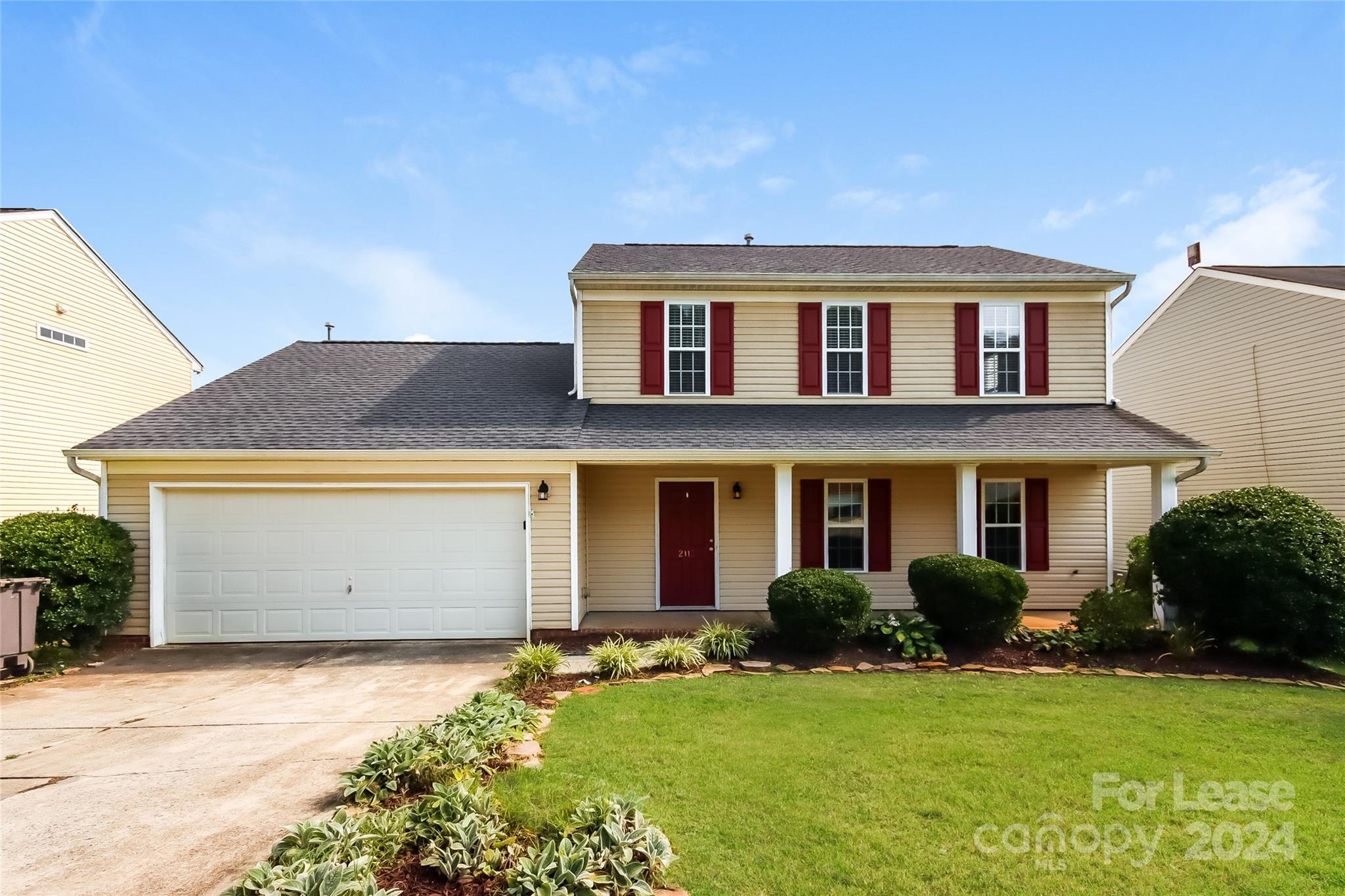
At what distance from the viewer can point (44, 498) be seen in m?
11.8

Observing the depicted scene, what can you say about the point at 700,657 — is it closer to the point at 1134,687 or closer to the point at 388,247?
the point at 1134,687

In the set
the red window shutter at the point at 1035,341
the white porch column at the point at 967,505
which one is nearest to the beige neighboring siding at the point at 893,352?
the red window shutter at the point at 1035,341

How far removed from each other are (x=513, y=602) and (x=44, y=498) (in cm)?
961

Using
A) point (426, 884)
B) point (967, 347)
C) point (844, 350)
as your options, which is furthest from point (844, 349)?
point (426, 884)

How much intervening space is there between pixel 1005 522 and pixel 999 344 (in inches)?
123

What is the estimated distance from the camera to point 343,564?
9289mm

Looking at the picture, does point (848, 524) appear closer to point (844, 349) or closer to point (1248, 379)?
point (844, 349)

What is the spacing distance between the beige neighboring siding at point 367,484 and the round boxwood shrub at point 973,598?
506 centimetres

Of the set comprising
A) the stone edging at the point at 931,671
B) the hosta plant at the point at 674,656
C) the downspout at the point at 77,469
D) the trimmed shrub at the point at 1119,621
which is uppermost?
the downspout at the point at 77,469

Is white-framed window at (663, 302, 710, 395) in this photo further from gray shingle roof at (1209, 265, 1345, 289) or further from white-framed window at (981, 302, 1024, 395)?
gray shingle roof at (1209, 265, 1345, 289)

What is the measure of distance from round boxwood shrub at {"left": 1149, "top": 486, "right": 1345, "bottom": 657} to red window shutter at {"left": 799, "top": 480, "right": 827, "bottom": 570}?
4.71m

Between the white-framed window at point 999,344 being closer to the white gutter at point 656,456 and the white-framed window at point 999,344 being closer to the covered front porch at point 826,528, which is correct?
the covered front porch at point 826,528

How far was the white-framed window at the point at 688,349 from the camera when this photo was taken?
11.2 m

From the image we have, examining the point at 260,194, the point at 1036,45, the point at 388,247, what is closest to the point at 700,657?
the point at 1036,45
